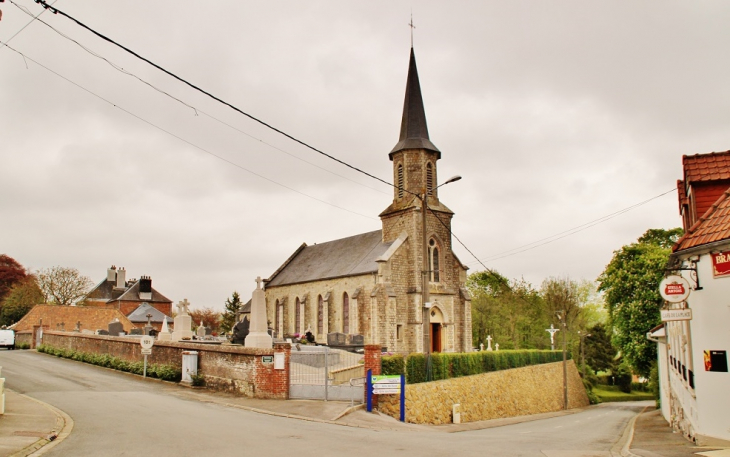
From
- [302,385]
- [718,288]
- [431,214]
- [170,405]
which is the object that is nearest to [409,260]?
[431,214]

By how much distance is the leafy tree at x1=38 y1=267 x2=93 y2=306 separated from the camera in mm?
68250

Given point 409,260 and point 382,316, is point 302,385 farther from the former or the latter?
point 409,260

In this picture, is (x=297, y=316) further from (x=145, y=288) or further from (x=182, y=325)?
(x=145, y=288)

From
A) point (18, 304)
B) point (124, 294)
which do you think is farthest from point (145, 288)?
point (18, 304)

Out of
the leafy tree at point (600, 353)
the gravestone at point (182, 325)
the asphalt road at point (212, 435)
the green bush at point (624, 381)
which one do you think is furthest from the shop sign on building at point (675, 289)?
the green bush at point (624, 381)

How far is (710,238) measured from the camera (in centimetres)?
1121

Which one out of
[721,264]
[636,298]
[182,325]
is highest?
[721,264]

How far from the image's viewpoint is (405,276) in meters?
38.1

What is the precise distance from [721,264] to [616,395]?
58.0 metres

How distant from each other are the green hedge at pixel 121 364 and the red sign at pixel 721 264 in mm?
18799

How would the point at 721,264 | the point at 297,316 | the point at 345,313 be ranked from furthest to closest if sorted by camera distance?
the point at 297,316, the point at 345,313, the point at 721,264

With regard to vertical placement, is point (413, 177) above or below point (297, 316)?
above

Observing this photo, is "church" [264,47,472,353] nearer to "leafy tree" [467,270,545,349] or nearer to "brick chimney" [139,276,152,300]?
"leafy tree" [467,270,545,349]

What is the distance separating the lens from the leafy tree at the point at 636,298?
36.6 m
